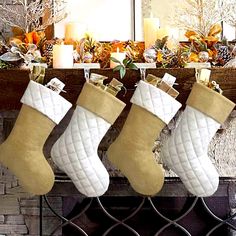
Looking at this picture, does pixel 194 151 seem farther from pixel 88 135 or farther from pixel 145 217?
pixel 145 217

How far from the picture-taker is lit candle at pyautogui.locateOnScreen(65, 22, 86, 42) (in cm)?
217

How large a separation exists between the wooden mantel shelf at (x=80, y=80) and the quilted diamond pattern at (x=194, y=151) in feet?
0.48

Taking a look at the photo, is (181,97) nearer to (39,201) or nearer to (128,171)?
(128,171)

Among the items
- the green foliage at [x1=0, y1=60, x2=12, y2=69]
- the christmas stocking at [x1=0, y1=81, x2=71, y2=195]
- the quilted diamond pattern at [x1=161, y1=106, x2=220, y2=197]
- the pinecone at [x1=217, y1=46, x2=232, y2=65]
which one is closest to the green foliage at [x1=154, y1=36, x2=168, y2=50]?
the pinecone at [x1=217, y1=46, x2=232, y2=65]

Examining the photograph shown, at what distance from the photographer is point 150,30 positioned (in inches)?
85.5

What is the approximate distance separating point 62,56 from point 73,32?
16cm

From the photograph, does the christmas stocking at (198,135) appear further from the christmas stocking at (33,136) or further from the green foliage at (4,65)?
the green foliage at (4,65)

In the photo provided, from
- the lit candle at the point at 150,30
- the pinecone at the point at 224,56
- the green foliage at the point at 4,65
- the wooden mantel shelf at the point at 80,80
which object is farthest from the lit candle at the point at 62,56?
the pinecone at the point at 224,56

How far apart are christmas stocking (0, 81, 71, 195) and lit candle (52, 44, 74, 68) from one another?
18cm

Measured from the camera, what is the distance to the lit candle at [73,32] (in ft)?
7.13

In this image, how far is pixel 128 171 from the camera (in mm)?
1945

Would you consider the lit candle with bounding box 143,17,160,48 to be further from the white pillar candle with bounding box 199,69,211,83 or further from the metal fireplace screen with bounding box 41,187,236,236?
the metal fireplace screen with bounding box 41,187,236,236

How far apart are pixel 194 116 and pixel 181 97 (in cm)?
17

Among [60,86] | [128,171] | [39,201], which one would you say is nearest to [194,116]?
[128,171]
